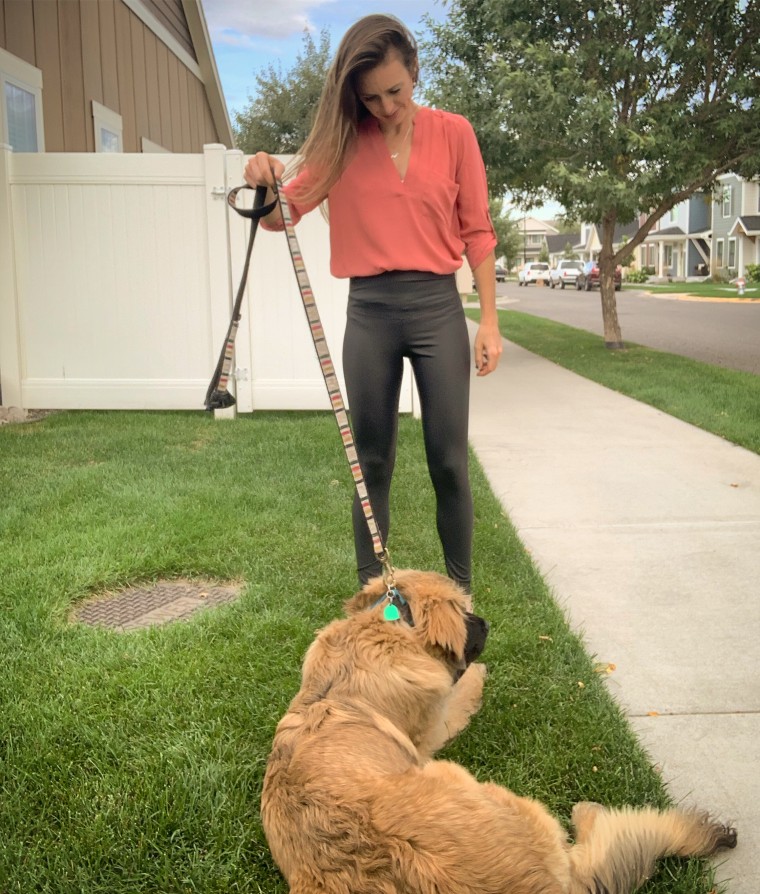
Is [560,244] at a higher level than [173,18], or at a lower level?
higher

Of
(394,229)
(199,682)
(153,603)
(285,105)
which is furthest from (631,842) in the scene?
(285,105)

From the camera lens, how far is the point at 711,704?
302cm

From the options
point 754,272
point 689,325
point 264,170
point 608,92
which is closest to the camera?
point 264,170

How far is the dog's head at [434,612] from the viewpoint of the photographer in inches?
88.0

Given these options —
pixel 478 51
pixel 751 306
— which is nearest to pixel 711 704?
pixel 478 51

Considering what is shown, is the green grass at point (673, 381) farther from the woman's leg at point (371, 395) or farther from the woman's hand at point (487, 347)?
the woman's leg at point (371, 395)

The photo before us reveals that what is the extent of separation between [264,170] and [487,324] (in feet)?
3.29

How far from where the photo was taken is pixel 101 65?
1020 cm

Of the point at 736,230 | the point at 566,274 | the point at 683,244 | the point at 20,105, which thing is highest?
the point at 683,244

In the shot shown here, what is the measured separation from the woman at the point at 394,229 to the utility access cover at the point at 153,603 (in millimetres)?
1029

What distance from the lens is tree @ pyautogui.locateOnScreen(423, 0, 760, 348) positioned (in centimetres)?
1186

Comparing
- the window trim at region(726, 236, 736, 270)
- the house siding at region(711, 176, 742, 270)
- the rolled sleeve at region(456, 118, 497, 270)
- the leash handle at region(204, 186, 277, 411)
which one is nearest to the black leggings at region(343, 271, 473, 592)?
the rolled sleeve at region(456, 118, 497, 270)

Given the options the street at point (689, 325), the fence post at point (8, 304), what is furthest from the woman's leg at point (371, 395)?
the street at point (689, 325)

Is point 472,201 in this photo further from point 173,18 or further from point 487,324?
point 173,18
